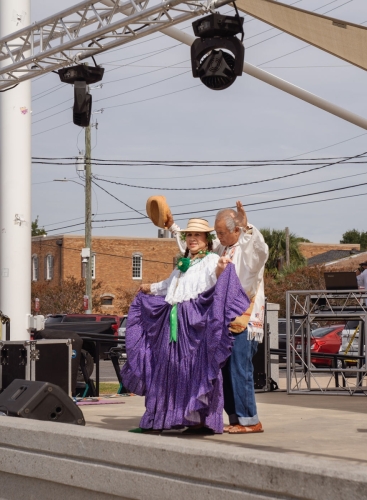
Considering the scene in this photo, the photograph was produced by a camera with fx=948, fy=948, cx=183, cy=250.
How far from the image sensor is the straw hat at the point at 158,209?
319 inches

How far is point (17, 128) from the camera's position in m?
11.9

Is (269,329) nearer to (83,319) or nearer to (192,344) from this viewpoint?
(192,344)

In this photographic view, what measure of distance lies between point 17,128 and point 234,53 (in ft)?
12.1

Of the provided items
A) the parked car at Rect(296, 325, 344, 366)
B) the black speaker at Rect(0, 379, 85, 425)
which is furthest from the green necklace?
the parked car at Rect(296, 325, 344, 366)

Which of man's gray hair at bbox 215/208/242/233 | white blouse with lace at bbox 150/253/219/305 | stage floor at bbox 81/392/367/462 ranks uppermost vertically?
man's gray hair at bbox 215/208/242/233

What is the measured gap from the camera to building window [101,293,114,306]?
57291 millimetres

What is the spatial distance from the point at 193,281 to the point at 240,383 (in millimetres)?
892

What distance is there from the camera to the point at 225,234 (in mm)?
7562

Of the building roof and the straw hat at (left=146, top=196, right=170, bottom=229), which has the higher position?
the building roof

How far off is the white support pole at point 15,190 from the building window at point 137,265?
47.7 metres

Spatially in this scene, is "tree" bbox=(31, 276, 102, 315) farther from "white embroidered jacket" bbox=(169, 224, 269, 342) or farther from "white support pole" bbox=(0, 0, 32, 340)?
"white embroidered jacket" bbox=(169, 224, 269, 342)

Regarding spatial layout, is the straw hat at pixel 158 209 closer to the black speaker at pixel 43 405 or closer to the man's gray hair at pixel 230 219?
the man's gray hair at pixel 230 219

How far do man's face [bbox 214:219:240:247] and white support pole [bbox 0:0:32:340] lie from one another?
16.3ft

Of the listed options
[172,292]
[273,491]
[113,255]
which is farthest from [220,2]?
[113,255]
